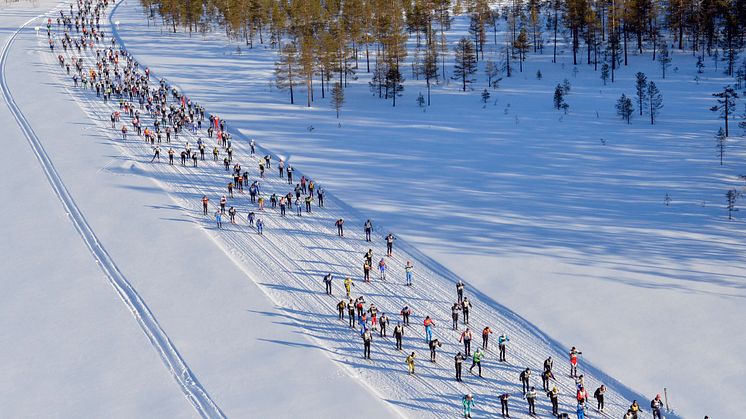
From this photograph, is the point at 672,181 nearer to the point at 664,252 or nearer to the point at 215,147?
the point at 664,252

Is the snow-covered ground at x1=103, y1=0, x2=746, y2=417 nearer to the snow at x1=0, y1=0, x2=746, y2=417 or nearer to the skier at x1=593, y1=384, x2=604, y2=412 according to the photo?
the snow at x1=0, y1=0, x2=746, y2=417

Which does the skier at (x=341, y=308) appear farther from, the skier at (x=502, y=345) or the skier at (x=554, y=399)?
the skier at (x=554, y=399)

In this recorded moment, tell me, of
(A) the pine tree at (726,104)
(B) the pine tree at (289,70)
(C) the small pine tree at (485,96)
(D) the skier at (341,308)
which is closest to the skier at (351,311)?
(D) the skier at (341,308)

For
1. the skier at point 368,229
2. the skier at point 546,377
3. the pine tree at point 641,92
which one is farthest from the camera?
the pine tree at point 641,92

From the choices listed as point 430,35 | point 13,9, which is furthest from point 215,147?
point 13,9

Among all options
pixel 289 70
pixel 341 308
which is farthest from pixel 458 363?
pixel 289 70
